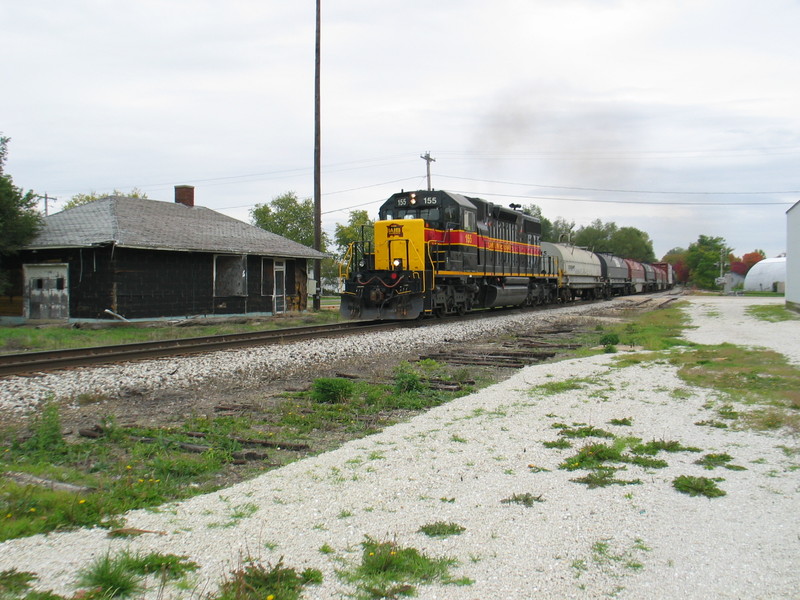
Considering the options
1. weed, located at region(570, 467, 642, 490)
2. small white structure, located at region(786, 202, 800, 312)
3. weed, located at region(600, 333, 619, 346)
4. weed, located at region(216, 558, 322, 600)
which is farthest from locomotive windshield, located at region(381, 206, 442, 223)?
small white structure, located at region(786, 202, 800, 312)

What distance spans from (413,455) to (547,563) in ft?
6.73

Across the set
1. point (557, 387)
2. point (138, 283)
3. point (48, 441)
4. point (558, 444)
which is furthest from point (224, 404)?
point (138, 283)

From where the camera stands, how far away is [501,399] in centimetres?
743

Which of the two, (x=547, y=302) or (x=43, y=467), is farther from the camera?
(x=547, y=302)

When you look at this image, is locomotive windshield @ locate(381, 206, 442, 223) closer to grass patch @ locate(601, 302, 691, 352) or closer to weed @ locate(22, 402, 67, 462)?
grass patch @ locate(601, 302, 691, 352)

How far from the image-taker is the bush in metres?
7.24

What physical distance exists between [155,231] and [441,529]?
17.8 metres

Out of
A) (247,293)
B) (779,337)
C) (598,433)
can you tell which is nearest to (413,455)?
(598,433)

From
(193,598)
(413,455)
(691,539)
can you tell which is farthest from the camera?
(413,455)

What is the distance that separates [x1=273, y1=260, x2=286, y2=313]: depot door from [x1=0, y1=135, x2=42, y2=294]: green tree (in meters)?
7.81

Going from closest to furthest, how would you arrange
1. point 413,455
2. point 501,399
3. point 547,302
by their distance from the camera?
point 413,455 → point 501,399 → point 547,302

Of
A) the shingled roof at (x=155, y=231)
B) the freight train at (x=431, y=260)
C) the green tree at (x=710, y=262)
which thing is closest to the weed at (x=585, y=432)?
the freight train at (x=431, y=260)

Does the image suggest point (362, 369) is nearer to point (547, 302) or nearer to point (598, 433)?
point (598, 433)

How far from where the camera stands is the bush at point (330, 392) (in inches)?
285
